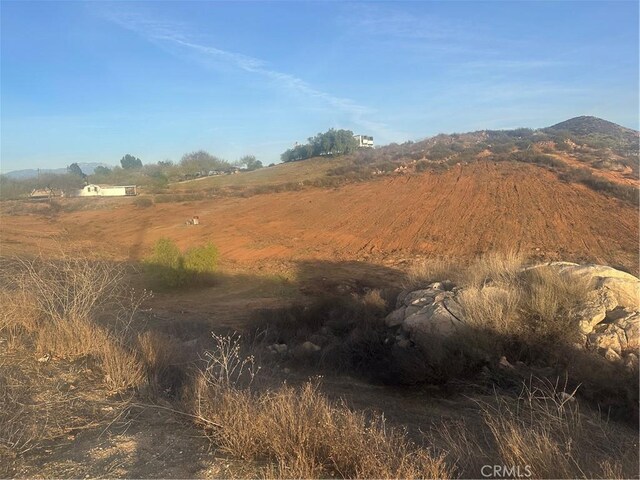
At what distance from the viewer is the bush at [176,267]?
A: 16.6 metres

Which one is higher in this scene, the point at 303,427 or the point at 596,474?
the point at 303,427

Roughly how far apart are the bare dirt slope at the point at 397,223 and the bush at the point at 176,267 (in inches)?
117

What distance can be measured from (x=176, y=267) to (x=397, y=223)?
12.2 metres

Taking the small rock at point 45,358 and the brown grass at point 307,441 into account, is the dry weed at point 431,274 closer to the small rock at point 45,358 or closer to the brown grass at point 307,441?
the small rock at point 45,358

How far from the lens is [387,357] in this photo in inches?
378

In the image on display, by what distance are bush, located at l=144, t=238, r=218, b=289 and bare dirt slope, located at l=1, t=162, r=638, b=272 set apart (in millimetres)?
2968

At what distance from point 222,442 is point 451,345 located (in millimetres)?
5278

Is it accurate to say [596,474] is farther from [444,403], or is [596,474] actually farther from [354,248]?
[354,248]

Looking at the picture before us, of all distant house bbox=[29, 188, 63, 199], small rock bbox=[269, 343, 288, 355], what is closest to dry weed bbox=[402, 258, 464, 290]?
small rock bbox=[269, 343, 288, 355]

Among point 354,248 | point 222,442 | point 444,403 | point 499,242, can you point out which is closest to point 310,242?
point 354,248

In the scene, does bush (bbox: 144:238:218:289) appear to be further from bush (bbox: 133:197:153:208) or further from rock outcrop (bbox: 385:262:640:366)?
bush (bbox: 133:197:153:208)

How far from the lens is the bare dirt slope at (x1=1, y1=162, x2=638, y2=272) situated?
2006 cm

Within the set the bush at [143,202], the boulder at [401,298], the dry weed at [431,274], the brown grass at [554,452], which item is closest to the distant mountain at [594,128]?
the bush at [143,202]

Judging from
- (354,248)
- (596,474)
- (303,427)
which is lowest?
(354,248)
